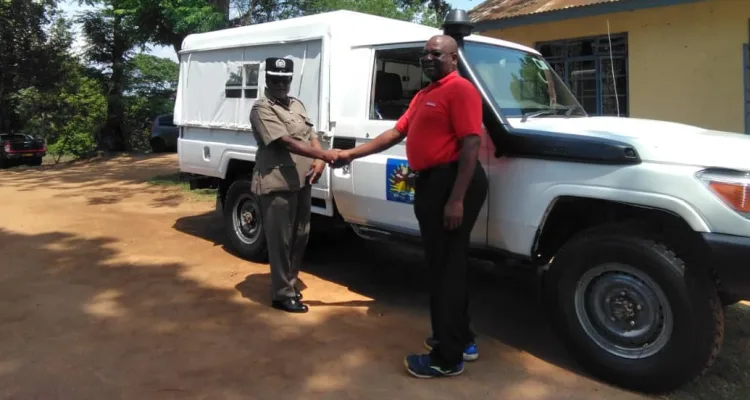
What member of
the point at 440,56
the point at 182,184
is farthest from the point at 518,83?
the point at 182,184

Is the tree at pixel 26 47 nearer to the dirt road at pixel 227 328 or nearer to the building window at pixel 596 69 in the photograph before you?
the dirt road at pixel 227 328

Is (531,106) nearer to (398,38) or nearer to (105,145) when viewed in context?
(398,38)

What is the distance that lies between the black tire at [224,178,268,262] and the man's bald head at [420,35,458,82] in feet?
9.77

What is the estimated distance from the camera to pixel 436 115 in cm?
347

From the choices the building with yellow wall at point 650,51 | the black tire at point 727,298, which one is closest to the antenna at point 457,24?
the black tire at point 727,298

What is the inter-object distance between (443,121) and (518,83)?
4.33 ft

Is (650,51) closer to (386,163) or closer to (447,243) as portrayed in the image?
(386,163)

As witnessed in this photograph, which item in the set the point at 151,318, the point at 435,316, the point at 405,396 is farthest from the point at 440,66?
the point at 151,318

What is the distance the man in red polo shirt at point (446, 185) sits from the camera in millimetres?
3398

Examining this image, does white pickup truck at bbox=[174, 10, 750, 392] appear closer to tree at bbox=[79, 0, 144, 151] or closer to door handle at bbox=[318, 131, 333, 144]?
door handle at bbox=[318, 131, 333, 144]

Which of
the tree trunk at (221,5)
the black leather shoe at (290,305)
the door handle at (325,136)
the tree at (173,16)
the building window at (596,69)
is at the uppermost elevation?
the tree trunk at (221,5)

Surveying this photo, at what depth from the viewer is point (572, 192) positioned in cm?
358

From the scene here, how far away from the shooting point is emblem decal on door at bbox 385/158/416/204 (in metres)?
4.48

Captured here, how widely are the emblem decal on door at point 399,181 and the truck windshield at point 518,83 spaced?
2.68 ft
